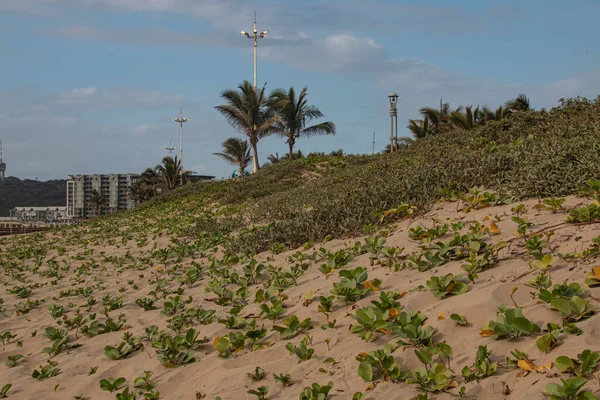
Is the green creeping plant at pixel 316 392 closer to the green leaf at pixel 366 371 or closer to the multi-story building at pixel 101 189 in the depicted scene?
the green leaf at pixel 366 371

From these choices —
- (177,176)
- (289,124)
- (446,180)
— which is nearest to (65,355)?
(446,180)

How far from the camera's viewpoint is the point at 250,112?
27797mm

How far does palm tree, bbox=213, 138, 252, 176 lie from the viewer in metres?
34.6

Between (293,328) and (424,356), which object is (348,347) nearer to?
(293,328)

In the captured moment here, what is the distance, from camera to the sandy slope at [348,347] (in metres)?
2.69

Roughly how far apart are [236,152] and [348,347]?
31950 mm

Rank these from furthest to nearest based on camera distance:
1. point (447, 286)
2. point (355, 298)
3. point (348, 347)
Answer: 1. point (355, 298)
2. point (447, 286)
3. point (348, 347)

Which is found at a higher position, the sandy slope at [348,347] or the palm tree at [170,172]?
the palm tree at [170,172]

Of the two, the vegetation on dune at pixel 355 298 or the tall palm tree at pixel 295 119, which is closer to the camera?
the vegetation on dune at pixel 355 298

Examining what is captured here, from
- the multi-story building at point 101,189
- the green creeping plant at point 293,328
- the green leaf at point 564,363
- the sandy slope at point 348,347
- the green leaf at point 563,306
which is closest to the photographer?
the green leaf at point 564,363

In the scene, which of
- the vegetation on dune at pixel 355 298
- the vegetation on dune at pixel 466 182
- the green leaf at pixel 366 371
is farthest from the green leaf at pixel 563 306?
the vegetation on dune at pixel 466 182

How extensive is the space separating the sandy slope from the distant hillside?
140 m

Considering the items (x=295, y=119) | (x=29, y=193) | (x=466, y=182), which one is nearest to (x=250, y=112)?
(x=295, y=119)

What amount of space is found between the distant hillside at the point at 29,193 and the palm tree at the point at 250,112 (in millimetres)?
119037
